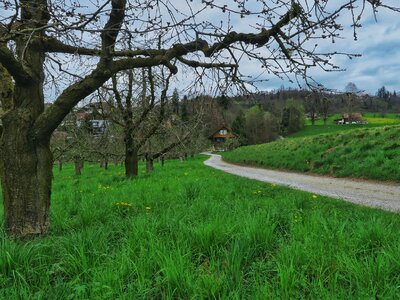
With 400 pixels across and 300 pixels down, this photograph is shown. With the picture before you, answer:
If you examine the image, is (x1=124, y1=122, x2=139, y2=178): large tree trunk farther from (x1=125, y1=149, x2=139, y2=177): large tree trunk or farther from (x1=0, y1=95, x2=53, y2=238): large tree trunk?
(x1=0, y1=95, x2=53, y2=238): large tree trunk

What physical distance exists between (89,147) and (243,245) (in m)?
13.5

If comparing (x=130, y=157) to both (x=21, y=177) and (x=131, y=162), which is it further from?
(x=21, y=177)

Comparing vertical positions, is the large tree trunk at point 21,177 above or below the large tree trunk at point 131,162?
above

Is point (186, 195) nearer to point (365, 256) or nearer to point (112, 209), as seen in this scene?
point (112, 209)

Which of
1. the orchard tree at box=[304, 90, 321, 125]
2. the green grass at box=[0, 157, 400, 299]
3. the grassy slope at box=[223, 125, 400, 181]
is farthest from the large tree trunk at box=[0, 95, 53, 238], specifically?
the grassy slope at box=[223, 125, 400, 181]

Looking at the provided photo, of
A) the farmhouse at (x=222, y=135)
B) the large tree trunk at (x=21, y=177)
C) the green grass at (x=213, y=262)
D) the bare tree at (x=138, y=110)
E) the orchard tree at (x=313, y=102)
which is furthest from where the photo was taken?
the bare tree at (x=138, y=110)

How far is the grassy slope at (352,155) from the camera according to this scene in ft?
43.7

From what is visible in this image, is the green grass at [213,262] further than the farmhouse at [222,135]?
Answer: No

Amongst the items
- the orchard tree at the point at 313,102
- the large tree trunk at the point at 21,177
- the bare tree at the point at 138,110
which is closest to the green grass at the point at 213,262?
the large tree trunk at the point at 21,177

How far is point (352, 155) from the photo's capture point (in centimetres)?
1595

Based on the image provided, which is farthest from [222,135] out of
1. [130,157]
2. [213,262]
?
[213,262]

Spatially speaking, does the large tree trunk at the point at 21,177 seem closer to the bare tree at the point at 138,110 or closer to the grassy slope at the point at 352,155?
the bare tree at the point at 138,110

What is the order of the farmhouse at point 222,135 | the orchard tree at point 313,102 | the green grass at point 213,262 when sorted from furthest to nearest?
the farmhouse at point 222,135
the orchard tree at point 313,102
the green grass at point 213,262

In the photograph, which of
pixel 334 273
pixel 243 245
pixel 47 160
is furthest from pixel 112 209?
pixel 334 273
